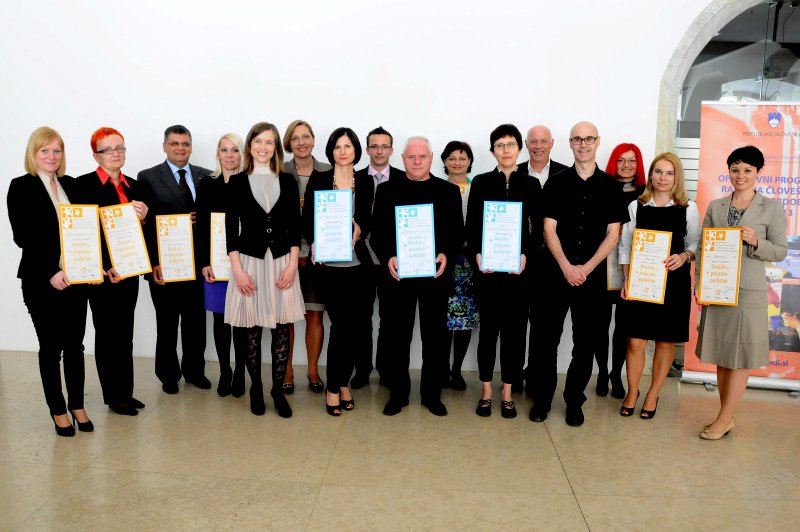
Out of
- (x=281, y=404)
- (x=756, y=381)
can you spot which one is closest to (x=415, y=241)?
(x=281, y=404)

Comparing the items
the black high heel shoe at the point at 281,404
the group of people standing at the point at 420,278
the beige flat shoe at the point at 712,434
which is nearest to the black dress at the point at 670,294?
the group of people standing at the point at 420,278

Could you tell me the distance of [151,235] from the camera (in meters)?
3.89

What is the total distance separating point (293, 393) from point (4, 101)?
3.54 meters

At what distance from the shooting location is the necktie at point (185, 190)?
405 cm

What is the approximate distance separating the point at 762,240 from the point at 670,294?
572 millimetres

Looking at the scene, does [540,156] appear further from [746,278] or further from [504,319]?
[746,278]

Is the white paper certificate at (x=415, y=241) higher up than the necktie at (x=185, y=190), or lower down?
lower down

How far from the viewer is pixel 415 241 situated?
353 cm

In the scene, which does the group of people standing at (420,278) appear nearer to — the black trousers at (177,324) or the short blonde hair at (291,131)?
the short blonde hair at (291,131)

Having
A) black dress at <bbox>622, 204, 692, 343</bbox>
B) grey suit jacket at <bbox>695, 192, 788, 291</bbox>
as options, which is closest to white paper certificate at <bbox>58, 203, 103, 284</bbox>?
black dress at <bbox>622, 204, 692, 343</bbox>

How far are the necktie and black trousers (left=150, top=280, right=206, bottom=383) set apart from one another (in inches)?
21.0

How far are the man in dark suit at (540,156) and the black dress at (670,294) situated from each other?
67 centimetres

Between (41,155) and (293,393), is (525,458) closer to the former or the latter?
(293,393)

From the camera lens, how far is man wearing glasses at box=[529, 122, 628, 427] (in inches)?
137
